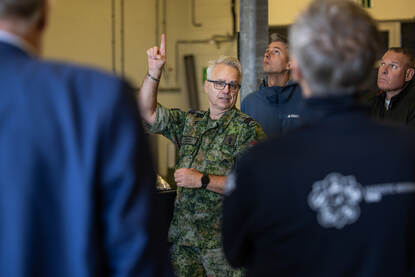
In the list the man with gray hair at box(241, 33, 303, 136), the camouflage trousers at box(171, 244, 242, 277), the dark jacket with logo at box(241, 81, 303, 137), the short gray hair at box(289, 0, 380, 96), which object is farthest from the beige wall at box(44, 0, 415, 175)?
the short gray hair at box(289, 0, 380, 96)

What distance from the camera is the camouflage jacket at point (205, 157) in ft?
9.21

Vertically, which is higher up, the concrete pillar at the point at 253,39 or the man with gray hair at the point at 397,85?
the concrete pillar at the point at 253,39

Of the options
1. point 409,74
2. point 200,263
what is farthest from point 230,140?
point 409,74

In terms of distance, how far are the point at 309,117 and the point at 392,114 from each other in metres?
3.11

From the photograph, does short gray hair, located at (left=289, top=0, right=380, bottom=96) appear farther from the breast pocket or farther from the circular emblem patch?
the breast pocket

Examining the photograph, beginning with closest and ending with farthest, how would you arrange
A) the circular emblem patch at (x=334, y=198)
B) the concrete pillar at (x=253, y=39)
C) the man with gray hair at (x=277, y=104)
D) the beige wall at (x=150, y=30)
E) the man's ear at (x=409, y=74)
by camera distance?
the circular emblem patch at (x=334, y=198), the man with gray hair at (x=277, y=104), the man's ear at (x=409, y=74), the concrete pillar at (x=253, y=39), the beige wall at (x=150, y=30)

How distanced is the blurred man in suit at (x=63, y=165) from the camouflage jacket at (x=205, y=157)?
166 centimetres

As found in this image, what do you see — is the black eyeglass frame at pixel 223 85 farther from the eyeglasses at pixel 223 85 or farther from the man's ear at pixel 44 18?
the man's ear at pixel 44 18

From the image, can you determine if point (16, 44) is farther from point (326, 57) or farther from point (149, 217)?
point (326, 57)

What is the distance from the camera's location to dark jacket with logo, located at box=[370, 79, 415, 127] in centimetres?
422

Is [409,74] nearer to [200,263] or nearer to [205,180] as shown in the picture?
[205,180]

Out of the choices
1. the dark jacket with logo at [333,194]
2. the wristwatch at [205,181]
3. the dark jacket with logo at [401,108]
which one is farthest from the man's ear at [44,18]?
the dark jacket with logo at [401,108]

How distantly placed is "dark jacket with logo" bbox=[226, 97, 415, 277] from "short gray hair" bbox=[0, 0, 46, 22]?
59 cm

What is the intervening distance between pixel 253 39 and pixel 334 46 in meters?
3.65
